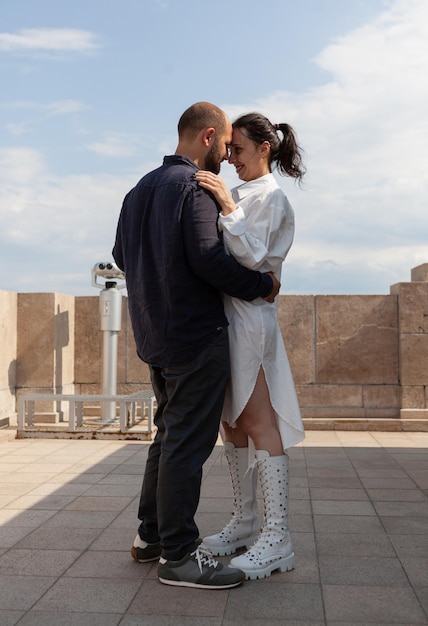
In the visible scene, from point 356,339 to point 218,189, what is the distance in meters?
6.11

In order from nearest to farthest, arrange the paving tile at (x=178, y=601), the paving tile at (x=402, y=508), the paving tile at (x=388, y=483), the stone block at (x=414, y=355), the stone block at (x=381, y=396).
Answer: the paving tile at (x=178, y=601) < the paving tile at (x=402, y=508) < the paving tile at (x=388, y=483) < the stone block at (x=414, y=355) < the stone block at (x=381, y=396)

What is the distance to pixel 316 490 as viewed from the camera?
505 centimetres

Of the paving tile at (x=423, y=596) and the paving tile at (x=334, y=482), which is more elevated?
the paving tile at (x=334, y=482)

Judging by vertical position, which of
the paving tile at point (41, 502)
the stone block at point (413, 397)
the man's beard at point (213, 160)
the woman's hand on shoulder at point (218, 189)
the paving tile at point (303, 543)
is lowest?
the paving tile at point (303, 543)

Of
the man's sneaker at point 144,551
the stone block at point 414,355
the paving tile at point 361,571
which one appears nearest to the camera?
the paving tile at point 361,571

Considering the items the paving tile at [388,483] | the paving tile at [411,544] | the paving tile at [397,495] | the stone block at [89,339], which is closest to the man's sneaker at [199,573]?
the paving tile at [411,544]

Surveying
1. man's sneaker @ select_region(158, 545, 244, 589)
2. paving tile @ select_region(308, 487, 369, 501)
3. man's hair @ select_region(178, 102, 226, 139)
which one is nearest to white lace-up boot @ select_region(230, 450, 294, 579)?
man's sneaker @ select_region(158, 545, 244, 589)

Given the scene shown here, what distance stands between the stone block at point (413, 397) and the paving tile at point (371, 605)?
586 centimetres

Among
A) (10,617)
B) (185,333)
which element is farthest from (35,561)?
(185,333)

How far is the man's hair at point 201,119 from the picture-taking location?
319 cm

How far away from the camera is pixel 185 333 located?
3037 millimetres

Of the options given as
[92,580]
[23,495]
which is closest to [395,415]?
[23,495]

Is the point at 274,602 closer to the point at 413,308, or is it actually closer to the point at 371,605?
the point at 371,605

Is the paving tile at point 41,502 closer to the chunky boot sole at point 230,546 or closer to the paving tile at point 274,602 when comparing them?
the chunky boot sole at point 230,546
